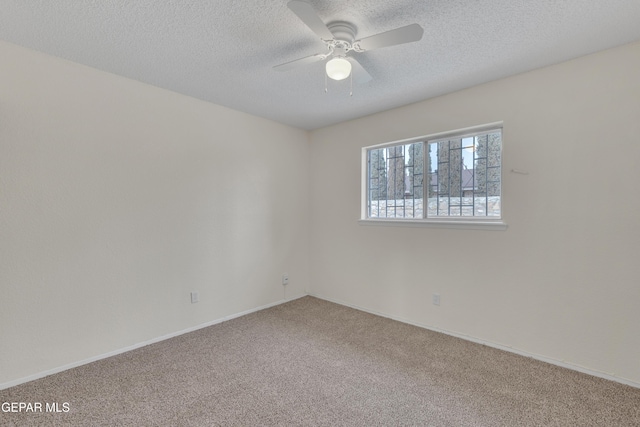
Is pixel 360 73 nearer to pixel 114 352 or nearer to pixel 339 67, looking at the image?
pixel 339 67

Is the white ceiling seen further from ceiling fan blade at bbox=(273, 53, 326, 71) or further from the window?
the window

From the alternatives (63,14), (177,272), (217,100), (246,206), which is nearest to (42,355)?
(177,272)

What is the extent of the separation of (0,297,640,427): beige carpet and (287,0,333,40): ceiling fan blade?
2.20 meters

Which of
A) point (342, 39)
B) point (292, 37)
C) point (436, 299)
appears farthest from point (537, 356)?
point (292, 37)

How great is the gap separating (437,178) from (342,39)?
1806 mm

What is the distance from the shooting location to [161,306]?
2.75 m

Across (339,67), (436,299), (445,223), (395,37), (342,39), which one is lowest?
(436,299)

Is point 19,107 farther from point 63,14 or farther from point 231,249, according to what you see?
point 231,249

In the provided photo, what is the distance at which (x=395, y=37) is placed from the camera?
5.18 feet

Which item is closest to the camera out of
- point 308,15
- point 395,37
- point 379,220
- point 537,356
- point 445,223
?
point 308,15

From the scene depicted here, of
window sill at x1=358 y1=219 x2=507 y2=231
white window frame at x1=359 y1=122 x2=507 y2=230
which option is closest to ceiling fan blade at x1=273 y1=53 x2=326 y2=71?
white window frame at x1=359 y1=122 x2=507 y2=230

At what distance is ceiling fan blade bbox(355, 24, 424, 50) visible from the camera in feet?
4.90

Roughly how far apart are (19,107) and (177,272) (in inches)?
67.6

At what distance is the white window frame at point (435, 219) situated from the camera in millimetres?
2586
